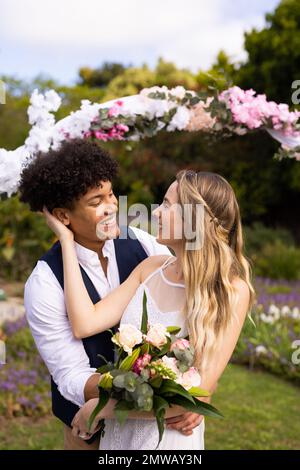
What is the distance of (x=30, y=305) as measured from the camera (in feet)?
8.65

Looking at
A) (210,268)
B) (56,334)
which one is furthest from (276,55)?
(56,334)

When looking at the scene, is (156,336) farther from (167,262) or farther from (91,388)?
(167,262)

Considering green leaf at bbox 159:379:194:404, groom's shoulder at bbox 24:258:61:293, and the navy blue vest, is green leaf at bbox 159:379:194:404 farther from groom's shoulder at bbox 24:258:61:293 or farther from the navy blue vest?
groom's shoulder at bbox 24:258:61:293

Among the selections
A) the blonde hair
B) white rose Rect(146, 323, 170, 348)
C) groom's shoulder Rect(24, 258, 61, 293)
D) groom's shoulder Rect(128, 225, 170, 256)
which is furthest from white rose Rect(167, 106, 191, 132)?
white rose Rect(146, 323, 170, 348)

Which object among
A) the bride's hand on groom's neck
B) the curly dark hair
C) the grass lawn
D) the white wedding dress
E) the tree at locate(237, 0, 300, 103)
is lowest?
the grass lawn

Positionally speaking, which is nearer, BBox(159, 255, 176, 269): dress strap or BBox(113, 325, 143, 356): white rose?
BBox(113, 325, 143, 356): white rose

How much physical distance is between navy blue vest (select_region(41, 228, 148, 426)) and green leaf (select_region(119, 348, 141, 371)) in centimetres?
47

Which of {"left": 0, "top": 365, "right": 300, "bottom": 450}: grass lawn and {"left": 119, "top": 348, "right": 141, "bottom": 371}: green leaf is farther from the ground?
{"left": 119, "top": 348, "right": 141, "bottom": 371}: green leaf

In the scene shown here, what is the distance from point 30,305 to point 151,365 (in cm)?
63

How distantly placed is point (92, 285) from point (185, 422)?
0.67 m

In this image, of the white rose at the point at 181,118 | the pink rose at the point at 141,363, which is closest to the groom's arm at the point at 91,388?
the pink rose at the point at 141,363

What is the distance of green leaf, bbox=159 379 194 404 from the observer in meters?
2.23

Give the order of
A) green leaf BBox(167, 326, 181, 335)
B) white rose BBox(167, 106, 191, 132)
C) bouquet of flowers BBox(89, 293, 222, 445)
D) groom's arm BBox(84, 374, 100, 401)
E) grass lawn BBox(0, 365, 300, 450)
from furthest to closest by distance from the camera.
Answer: grass lawn BBox(0, 365, 300, 450) → white rose BBox(167, 106, 191, 132) → groom's arm BBox(84, 374, 100, 401) → green leaf BBox(167, 326, 181, 335) → bouquet of flowers BBox(89, 293, 222, 445)
